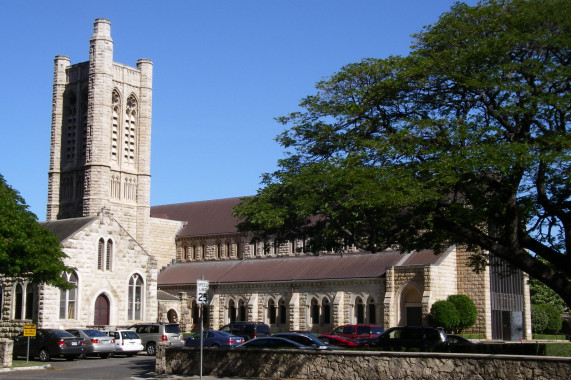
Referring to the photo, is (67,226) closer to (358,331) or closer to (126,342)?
(126,342)

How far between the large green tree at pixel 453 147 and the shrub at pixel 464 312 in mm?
23733

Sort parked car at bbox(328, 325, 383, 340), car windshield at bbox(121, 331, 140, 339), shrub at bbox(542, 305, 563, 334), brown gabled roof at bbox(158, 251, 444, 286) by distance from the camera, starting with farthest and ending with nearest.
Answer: shrub at bbox(542, 305, 563, 334)
brown gabled roof at bbox(158, 251, 444, 286)
parked car at bbox(328, 325, 383, 340)
car windshield at bbox(121, 331, 140, 339)

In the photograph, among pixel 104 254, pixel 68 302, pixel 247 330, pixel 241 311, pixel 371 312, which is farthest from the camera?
pixel 241 311

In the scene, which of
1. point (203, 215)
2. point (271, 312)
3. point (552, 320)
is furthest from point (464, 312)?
point (203, 215)

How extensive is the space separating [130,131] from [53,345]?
130 feet

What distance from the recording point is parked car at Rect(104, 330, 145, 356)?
1433 inches

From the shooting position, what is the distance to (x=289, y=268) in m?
60.4

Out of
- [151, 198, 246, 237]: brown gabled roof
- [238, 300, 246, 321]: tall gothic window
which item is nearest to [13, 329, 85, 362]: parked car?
[238, 300, 246, 321]: tall gothic window

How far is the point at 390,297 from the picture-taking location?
50531mm

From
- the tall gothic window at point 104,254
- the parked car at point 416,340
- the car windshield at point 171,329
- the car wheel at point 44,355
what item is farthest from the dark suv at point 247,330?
the parked car at point 416,340

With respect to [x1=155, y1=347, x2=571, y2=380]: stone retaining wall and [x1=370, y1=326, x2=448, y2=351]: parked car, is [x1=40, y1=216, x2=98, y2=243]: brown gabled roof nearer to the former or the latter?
[x1=155, y1=347, x2=571, y2=380]: stone retaining wall

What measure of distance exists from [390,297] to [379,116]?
27.6 m

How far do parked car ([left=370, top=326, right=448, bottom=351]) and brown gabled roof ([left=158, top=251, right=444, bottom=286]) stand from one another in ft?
64.6

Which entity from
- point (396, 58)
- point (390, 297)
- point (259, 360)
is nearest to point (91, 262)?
point (390, 297)
